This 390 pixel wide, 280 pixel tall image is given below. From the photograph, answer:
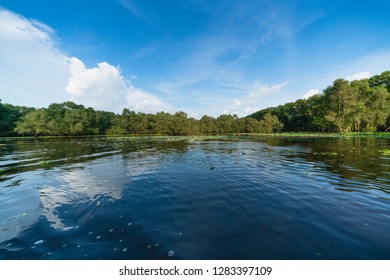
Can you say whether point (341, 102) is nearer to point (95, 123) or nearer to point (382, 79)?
point (382, 79)

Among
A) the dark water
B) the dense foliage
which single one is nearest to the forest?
the dense foliage

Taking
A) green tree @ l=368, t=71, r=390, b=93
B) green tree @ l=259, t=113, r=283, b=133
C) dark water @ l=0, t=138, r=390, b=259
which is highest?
green tree @ l=368, t=71, r=390, b=93

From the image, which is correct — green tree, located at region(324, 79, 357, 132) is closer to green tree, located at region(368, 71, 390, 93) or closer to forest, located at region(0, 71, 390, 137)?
forest, located at region(0, 71, 390, 137)

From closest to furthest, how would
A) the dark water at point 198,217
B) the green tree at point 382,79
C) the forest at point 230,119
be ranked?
1. the dark water at point 198,217
2. the forest at point 230,119
3. the green tree at point 382,79

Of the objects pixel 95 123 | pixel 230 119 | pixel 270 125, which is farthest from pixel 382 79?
pixel 95 123

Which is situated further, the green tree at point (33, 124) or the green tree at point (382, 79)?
the green tree at point (382, 79)

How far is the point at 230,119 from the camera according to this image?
121 meters

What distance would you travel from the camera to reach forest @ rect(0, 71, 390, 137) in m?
56.3

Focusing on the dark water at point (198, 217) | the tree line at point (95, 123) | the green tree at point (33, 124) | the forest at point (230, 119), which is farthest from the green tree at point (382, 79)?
the green tree at point (33, 124)

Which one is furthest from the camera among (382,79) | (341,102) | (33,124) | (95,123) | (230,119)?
(230,119)

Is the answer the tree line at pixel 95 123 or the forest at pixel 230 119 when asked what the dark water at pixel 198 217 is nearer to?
the forest at pixel 230 119

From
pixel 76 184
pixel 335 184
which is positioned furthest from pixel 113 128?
pixel 335 184

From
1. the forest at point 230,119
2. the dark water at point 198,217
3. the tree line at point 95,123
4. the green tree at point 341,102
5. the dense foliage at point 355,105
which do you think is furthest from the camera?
the tree line at point 95,123

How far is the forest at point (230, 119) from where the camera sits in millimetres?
56344
